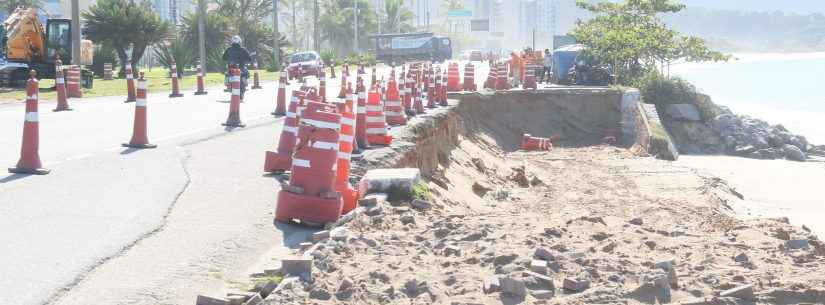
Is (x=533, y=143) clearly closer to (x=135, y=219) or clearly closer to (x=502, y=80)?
(x=502, y=80)

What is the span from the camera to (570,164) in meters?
23.9

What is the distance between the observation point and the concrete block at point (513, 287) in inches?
252

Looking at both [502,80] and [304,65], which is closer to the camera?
[502,80]

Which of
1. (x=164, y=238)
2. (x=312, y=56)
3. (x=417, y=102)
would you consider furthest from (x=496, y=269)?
(x=312, y=56)

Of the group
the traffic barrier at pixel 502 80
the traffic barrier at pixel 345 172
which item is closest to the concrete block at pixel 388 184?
the traffic barrier at pixel 345 172

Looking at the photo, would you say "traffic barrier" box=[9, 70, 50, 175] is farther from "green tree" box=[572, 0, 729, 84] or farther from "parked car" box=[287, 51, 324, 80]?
"parked car" box=[287, 51, 324, 80]

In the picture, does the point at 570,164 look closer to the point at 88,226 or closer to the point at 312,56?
the point at 88,226

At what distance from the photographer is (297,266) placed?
6746 mm

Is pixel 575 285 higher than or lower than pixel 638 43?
lower

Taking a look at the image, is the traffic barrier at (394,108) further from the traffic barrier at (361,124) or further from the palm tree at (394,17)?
the palm tree at (394,17)

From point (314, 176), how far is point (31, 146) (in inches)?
142

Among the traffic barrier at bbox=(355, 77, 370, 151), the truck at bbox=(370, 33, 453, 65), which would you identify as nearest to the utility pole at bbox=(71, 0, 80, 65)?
the traffic barrier at bbox=(355, 77, 370, 151)

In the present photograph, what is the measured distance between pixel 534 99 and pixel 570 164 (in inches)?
282

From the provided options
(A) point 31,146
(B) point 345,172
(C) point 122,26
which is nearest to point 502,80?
(A) point 31,146
